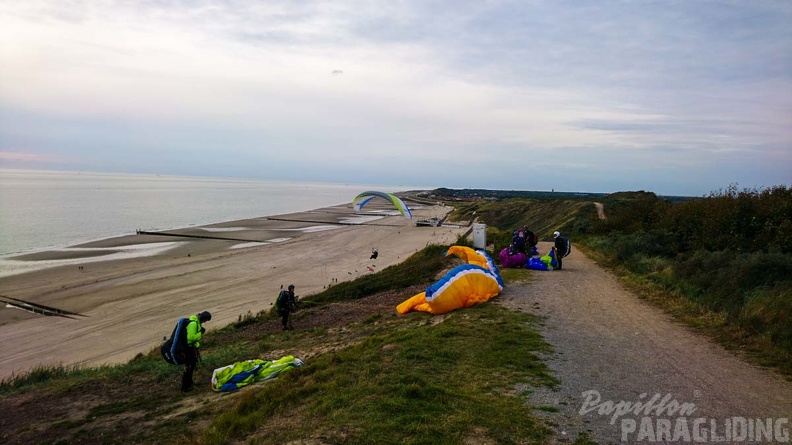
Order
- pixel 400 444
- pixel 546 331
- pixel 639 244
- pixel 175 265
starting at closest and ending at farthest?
pixel 400 444 < pixel 546 331 < pixel 639 244 < pixel 175 265

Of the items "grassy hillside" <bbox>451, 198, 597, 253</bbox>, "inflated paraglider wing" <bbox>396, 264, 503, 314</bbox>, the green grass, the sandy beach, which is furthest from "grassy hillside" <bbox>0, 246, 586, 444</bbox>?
"grassy hillside" <bbox>451, 198, 597, 253</bbox>

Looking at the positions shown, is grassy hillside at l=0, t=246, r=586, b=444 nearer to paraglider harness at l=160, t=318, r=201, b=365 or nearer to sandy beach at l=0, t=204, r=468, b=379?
paraglider harness at l=160, t=318, r=201, b=365

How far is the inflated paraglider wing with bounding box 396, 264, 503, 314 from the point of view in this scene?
11.3 metres

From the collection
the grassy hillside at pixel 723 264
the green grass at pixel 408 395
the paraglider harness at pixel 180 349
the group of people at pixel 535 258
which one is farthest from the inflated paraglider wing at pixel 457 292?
the paraglider harness at pixel 180 349

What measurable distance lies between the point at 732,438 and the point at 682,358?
2.84 m

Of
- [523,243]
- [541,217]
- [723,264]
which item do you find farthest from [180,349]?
[541,217]

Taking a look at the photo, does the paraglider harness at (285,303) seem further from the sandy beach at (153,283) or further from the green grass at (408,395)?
the green grass at (408,395)

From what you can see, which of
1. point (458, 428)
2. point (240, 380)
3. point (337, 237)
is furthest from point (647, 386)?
point (337, 237)

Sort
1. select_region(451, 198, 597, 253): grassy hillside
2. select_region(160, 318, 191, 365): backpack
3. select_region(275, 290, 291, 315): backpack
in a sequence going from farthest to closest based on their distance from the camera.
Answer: select_region(451, 198, 597, 253): grassy hillside, select_region(275, 290, 291, 315): backpack, select_region(160, 318, 191, 365): backpack

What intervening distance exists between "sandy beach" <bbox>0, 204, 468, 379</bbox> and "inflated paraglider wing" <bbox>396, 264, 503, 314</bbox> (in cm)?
851

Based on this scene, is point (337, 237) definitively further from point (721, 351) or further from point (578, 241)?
point (721, 351)

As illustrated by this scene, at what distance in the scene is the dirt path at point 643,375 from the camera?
5078 mm

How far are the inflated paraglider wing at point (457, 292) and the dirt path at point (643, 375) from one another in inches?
37.5

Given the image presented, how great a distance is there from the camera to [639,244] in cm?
1764
